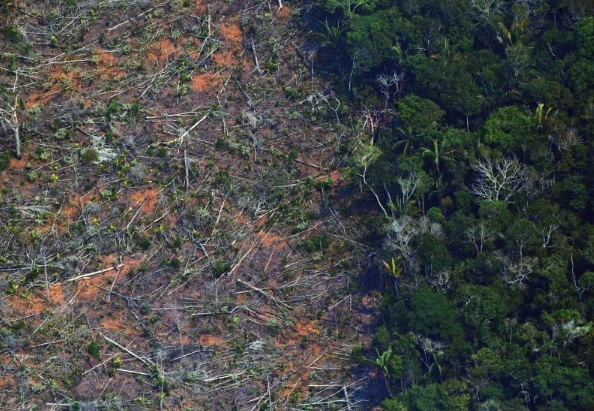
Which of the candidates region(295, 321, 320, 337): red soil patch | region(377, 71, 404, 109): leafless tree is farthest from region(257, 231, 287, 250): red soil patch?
region(377, 71, 404, 109): leafless tree

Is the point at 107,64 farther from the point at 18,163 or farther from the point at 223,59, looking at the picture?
the point at 18,163

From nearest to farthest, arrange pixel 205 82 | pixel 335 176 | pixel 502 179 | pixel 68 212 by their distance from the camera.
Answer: pixel 502 179, pixel 68 212, pixel 335 176, pixel 205 82

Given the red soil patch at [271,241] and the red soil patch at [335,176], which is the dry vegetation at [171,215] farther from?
the red soil patch at [335,176]

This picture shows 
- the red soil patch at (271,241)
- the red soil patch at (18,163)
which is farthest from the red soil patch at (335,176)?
the red soil patch at (18,163)

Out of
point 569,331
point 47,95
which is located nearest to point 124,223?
point 47,95

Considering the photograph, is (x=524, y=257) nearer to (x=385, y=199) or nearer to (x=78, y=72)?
(x=385, y=199)

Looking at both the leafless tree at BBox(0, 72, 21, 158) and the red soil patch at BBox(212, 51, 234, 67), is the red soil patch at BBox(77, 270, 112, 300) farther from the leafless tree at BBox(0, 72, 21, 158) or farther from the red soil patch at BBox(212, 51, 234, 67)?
the red soil patch at BBox(212, 51, 234, 67)

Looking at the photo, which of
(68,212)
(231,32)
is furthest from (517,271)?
(68,212)
